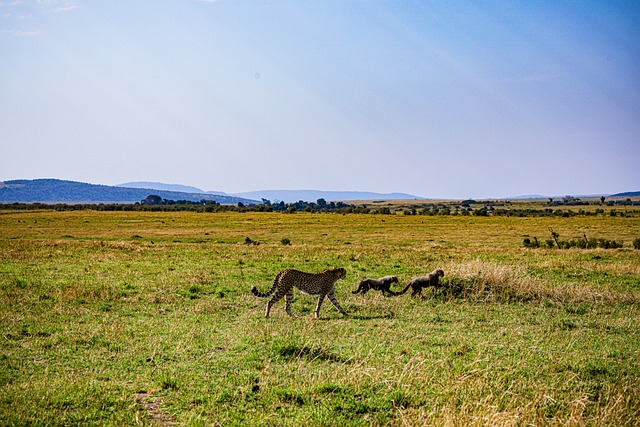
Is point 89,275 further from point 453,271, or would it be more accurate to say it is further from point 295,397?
point 295,397

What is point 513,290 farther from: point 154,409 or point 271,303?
point 154,409

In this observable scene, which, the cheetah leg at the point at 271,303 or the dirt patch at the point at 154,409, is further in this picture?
the cheetah leg at the point at 271,303

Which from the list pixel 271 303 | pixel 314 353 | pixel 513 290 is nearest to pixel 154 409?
pixel 314 353

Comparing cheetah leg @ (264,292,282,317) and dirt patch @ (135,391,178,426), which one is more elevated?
cheetah leg @ (264,292,282,317)

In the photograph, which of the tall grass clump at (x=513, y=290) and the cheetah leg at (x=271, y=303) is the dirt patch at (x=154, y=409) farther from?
the tall grass clump at (x=513, y=290)

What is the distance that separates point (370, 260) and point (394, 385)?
805 inches

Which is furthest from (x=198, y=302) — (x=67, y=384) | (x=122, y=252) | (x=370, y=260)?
(x=122, y=252)

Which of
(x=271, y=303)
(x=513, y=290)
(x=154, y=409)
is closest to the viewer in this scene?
(x=154, y=409)

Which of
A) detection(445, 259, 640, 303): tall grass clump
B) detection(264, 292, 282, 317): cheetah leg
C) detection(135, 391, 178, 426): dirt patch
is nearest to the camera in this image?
detection(135, 391, 178, 426): dirt patch

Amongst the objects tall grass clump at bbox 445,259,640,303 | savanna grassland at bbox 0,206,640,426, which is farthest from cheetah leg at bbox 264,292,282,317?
tall grass clump at bbox 445,259,640,303

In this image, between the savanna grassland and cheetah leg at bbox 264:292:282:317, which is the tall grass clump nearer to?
the savanna grassland

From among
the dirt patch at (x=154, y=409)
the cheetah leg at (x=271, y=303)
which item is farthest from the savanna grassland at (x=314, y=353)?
the cheetah leg at (x=271, y=303)

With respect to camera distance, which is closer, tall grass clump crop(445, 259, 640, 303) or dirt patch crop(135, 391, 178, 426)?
dirt patch crop(135, 391, 178, 426)

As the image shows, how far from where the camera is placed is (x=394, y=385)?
816 cm
